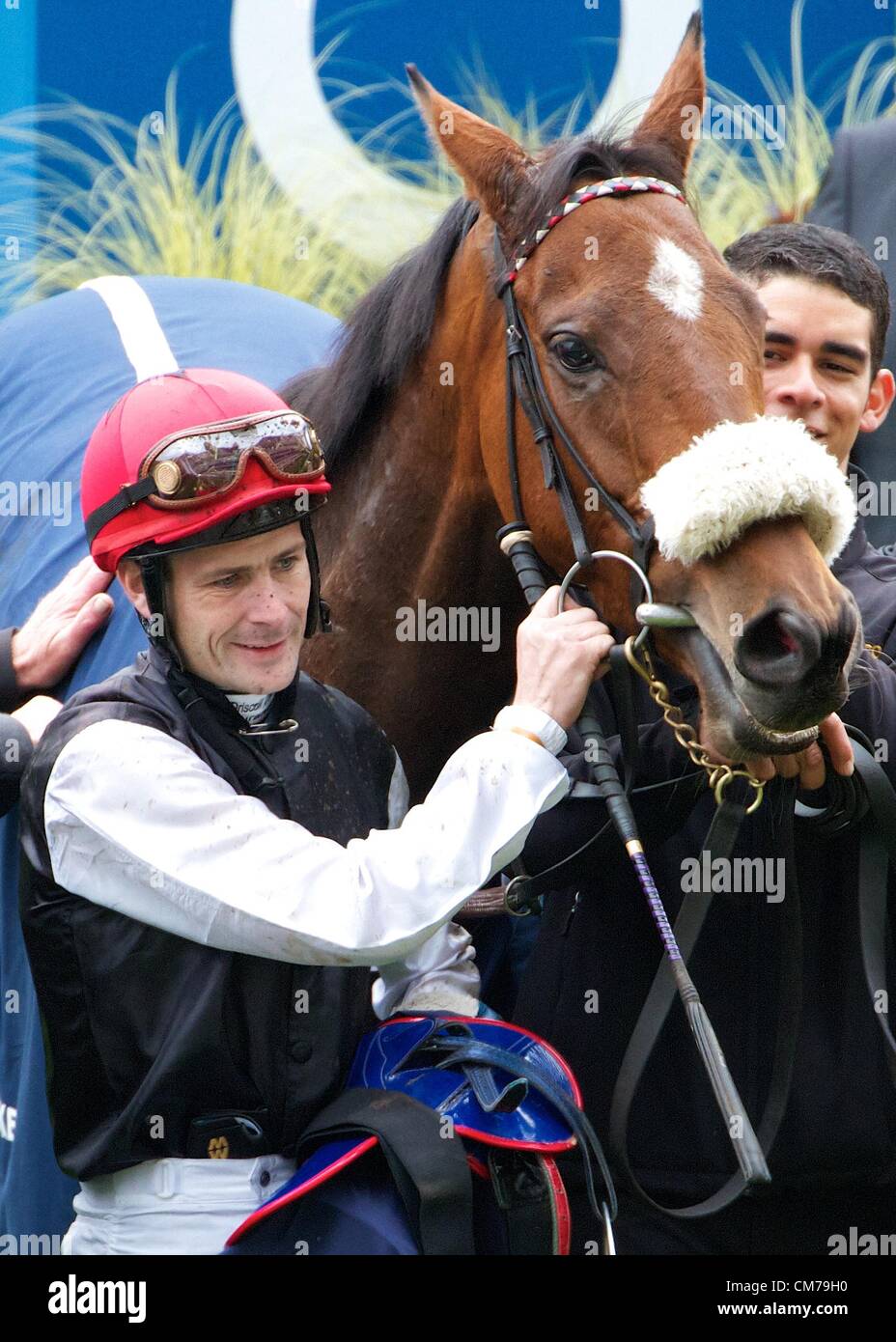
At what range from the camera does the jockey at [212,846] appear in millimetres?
→ 1736

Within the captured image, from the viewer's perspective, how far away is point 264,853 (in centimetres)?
174

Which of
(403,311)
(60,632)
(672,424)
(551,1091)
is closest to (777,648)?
(672,424)

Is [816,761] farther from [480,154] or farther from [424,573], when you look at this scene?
[480,154]

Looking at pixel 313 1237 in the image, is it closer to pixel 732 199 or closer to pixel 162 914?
pixel 162 914

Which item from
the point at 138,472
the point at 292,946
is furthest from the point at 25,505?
the point at 292,946

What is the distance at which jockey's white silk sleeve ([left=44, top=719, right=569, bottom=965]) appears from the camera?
1716 millimetres

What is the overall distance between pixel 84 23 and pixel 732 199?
64.6 inches

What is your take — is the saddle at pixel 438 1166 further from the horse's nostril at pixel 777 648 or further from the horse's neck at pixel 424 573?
the horse's neck at pixel 424 573

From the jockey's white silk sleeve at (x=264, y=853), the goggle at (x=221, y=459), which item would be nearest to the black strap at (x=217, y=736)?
the jockey's white silk sleeve at (x=264, y=853)

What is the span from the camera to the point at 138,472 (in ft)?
6.27

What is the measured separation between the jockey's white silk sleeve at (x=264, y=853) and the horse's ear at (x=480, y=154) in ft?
2.74

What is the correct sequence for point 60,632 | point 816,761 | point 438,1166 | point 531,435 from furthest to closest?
point 60,632 → point 531,435 → point 816,761 → point 438,1166

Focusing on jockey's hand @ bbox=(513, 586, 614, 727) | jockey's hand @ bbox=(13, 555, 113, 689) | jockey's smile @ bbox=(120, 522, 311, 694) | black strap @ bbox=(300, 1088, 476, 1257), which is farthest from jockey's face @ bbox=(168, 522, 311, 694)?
jockey's hand @ bbox=(13, 555, 113, 689)

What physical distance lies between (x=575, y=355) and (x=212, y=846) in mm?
810
